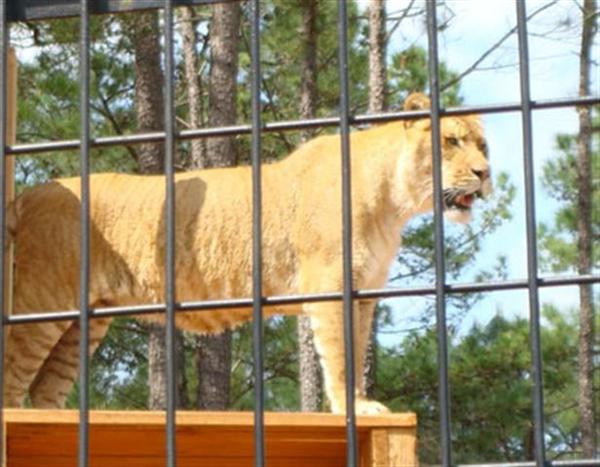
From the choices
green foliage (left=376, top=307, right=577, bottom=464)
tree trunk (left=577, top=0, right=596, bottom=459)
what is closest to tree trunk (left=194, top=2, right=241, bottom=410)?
green foliage (left=376, top=307, right=577, bottom=464)

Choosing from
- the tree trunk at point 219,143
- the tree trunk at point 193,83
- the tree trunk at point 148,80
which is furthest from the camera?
the tree trunk at point 148,80

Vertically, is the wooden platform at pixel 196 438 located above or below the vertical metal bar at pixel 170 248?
below

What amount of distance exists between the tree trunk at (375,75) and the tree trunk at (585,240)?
5.27ft

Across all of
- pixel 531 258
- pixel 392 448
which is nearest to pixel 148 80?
pixel 392 448

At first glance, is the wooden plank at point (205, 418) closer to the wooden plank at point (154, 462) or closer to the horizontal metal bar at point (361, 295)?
the horizontal metal bar at point (361, 295)

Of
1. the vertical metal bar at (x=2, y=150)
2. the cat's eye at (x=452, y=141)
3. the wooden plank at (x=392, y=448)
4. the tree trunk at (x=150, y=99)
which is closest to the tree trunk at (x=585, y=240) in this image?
the tree trunk at (x=150, y=99)

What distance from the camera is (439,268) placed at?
168 inches

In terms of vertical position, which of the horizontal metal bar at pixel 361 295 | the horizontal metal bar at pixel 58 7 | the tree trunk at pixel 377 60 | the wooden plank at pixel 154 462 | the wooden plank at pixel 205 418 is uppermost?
the tree trunk at pixel 377 60

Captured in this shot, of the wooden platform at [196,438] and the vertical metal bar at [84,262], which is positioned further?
the wooden platform at [196,438]

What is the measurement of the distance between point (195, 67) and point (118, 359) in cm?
258

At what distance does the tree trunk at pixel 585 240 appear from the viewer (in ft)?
45.3

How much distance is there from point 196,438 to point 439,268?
856 millimetres

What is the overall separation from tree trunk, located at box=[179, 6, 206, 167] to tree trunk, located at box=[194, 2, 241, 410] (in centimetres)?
5

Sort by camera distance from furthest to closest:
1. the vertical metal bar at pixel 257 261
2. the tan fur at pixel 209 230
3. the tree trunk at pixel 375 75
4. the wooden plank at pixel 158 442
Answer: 1. the tree trunk at pixel 375 75
2. the tan fur at pixel 209 230
3. the wooden plank at pixel 158 442
4. the vertical metal bar at pixel 257 261
